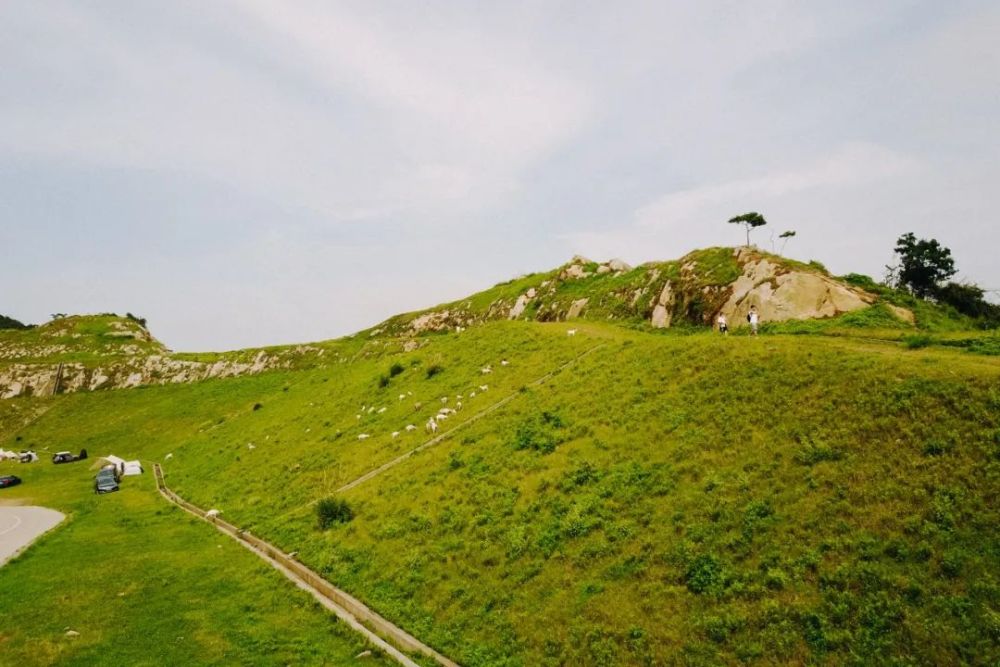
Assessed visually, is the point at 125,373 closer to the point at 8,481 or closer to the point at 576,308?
the point at 8,481

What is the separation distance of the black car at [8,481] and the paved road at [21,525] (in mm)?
14653

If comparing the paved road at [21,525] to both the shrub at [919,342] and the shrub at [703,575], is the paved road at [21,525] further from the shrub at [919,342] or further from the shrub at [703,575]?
the shrub at [919,342]

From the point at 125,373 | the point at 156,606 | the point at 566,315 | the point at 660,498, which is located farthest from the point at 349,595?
the point at 125,373

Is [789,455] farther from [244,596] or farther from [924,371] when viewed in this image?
[244,596]

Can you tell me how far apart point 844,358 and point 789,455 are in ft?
21.0

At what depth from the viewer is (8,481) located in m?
54.0

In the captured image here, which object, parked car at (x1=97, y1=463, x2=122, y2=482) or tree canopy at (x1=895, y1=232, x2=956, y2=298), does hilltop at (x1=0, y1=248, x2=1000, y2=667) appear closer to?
parked car at (x1=97, y1=463, x2=122, y2=482)

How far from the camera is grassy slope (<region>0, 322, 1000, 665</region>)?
1194cm

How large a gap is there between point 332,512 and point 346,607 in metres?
7.87

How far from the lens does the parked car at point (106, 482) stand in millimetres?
46469

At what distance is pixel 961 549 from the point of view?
11.7 metres

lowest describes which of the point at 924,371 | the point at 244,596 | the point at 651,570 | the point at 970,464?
the point at 244,596

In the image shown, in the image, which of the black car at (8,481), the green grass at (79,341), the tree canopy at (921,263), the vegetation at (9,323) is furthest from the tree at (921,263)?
the vegetation at (9,323)

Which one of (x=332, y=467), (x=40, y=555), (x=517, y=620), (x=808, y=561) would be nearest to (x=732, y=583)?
(x=808, y=561)
